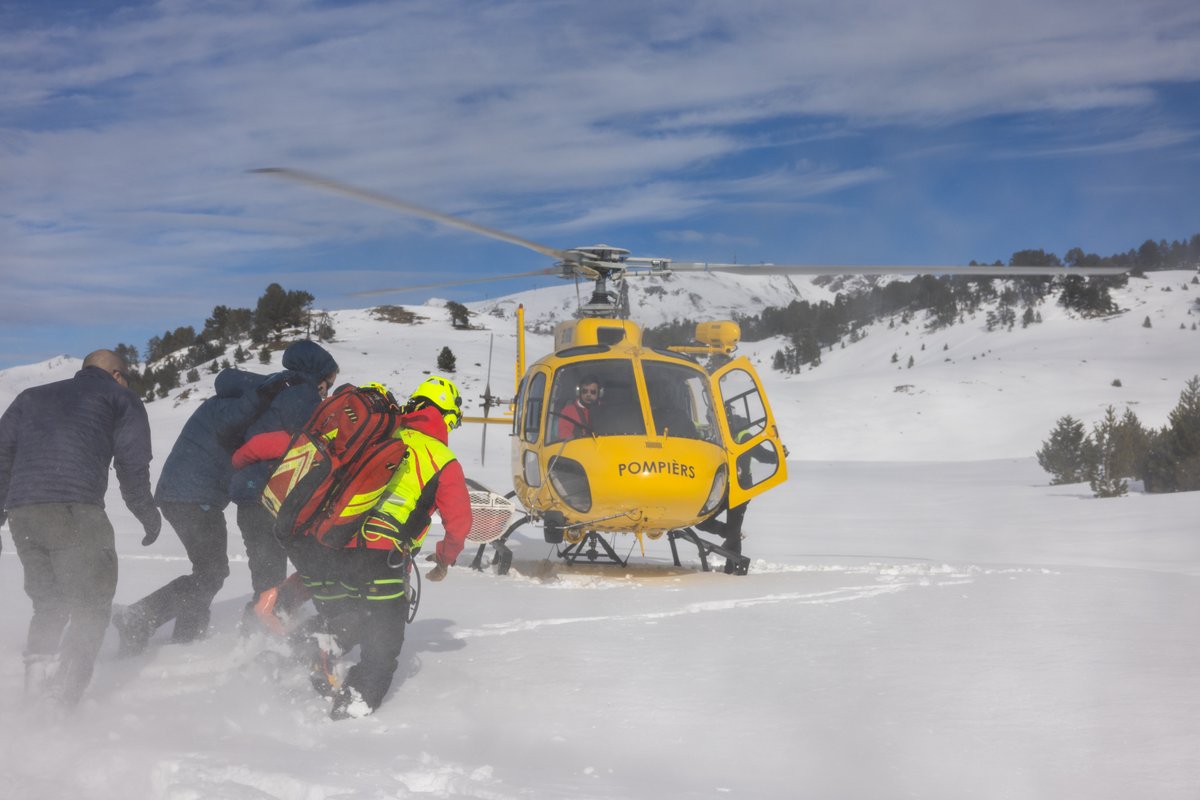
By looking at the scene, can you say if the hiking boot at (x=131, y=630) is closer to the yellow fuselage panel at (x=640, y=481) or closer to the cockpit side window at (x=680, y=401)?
the yellow fuselage panel at (x=640, y=481)

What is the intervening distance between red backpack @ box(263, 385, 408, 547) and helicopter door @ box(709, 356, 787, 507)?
4.84m

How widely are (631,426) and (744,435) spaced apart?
1223mm

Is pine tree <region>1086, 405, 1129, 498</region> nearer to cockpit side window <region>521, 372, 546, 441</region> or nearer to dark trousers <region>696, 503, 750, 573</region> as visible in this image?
dark trousers <region>696, 503, 750, 573</region>

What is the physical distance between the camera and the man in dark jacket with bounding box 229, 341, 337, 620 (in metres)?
Result: 5.66

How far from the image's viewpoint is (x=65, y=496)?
4.64 metres

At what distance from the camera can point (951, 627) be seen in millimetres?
6297

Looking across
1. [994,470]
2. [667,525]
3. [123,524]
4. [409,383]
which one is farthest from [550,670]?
[409,383]

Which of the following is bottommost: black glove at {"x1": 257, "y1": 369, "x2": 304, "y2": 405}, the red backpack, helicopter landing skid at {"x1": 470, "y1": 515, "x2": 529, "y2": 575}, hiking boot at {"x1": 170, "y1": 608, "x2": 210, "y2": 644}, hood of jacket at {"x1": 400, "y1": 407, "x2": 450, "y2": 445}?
helicopter landing skid at {"x1": 470, "y1": 515, "x2": 529, "y2": 575}

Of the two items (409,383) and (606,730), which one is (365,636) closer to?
(606,730)

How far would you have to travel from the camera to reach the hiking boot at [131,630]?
533cm

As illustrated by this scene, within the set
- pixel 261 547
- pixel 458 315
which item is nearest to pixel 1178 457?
pixel 261 547

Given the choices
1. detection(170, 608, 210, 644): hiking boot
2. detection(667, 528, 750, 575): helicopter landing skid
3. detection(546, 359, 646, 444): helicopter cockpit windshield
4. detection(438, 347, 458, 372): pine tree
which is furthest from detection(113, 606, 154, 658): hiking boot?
detection(438, 347, 458, 372): pine tree

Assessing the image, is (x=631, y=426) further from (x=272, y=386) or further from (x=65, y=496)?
(x=65, y=496)

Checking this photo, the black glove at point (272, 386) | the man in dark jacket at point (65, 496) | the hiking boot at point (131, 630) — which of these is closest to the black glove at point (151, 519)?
the man in dark jacket at point (65, 496)
